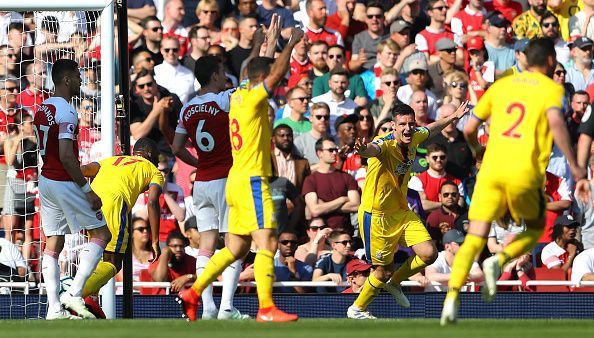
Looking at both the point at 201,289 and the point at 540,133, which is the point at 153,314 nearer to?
the point at 201,289

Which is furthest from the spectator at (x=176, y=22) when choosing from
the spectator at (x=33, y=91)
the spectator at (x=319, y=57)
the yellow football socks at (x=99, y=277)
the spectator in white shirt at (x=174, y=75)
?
the yellow football socks at (x=99, y=277)

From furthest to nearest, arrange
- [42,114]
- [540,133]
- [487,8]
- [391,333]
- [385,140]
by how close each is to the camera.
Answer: [487,8]
[385,140]
[42,114]
[540,133]
[391,333]

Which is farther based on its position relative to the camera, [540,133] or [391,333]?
[540,133]

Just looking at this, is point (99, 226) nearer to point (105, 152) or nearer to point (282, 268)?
point (105, 152)

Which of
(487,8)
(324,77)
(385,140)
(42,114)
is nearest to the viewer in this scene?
(42,114)

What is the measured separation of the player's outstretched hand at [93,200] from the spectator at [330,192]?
15.1ft

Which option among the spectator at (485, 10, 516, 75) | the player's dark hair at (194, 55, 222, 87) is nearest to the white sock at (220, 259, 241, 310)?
the player's dark hair at (194, 55, 222, 87)

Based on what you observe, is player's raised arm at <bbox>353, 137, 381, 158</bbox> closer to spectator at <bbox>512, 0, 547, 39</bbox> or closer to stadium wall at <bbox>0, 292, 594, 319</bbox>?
stadium wall at <bbox>0, 292, 594, 319</bbox>

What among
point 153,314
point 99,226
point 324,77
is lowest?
point 153,314

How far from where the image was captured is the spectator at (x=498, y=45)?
62.8 ft

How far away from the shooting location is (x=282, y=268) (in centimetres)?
1659

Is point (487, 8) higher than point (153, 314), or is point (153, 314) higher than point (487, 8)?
point (487, 8)

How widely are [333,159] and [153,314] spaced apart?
3149mm

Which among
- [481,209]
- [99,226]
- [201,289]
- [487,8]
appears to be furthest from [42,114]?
[487,8]
